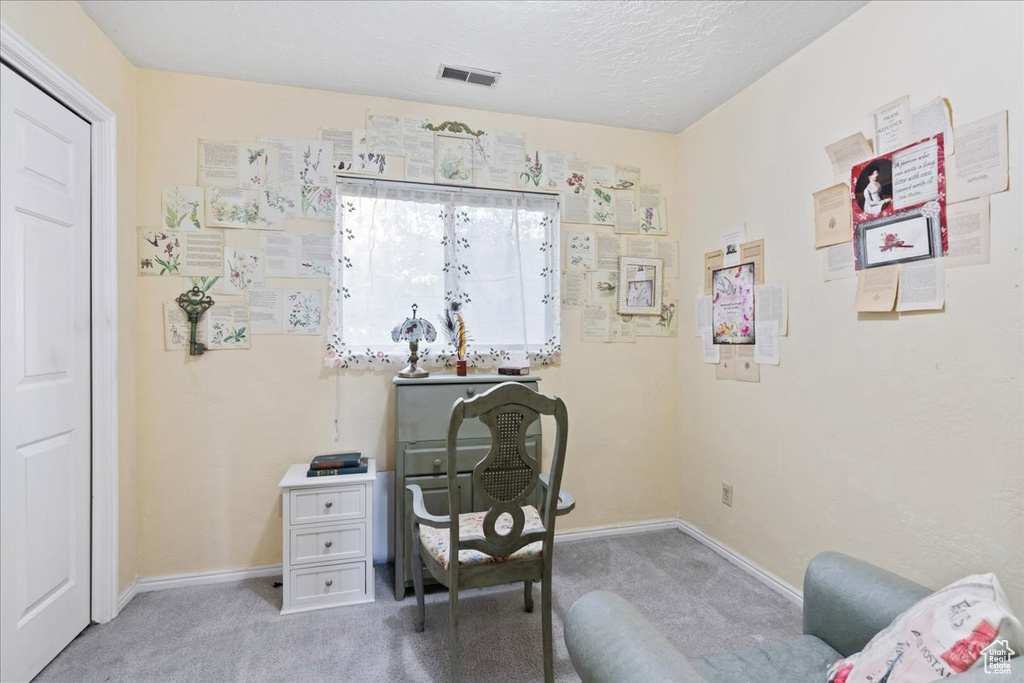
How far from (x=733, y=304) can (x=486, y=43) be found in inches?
77.8

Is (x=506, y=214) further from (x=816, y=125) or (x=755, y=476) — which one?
(x=755, y=476)

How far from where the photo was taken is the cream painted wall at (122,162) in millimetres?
1949

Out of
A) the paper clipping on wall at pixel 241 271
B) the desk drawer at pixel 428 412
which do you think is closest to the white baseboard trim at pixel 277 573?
the desk drawer at pixel 428 412

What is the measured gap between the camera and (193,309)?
2502 mm

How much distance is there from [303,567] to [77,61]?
247cm

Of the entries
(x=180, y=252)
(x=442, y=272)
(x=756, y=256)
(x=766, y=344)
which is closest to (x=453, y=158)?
(x=442, y=272)

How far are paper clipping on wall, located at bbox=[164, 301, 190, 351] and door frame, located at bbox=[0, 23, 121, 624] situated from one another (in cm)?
29

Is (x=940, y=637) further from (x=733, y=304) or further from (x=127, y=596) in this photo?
(x=127, y=596)

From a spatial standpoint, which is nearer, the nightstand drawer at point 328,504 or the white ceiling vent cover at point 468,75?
the nightstand drawer at point 328,504

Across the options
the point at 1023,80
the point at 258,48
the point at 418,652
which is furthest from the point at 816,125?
the point at 418,652

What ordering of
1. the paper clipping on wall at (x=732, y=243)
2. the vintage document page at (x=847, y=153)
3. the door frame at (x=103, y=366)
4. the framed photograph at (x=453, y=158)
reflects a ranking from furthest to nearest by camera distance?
the framed photograph at (x=453, y=158) → the paper clipping on wall at (x=732, y=243) → the door frame at (x=103, y=366) → the vintage document page at (x=847, y=153)

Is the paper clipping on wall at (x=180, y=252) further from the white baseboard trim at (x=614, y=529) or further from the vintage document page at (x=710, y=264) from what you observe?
the vintage document page at (x=710, y=264)

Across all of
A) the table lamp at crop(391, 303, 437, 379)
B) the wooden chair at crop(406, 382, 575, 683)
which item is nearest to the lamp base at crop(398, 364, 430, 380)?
the table lamp at crop(391, 303, 437, 379)

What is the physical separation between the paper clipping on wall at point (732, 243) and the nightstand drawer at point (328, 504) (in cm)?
245
